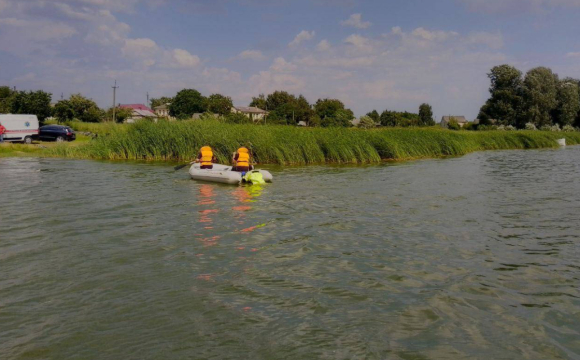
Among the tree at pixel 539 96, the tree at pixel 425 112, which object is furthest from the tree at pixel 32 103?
the tree at pixel 425 112

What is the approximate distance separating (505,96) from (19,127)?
2623 inches

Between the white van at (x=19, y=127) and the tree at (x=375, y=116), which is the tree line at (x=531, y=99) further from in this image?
the white van at (x=19, y=127)

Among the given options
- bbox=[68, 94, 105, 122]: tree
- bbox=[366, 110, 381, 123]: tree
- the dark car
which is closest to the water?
the dark car

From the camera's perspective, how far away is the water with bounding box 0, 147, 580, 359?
526 cm

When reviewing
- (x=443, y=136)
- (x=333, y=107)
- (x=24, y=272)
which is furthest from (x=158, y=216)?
(x=333, y=107)

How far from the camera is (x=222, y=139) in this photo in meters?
25.6

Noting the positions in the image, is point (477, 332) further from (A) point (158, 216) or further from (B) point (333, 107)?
(B) point (333, 107)

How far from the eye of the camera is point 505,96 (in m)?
72.8

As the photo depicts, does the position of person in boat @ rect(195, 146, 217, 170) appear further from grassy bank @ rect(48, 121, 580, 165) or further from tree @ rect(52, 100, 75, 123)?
tree @ rect(52, 100, 75, 123)

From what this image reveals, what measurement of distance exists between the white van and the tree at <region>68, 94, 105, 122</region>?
29.4 metres

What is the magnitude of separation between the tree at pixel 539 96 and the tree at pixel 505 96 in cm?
136

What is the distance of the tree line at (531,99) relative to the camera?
7081 centimetres

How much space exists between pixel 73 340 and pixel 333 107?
355ft

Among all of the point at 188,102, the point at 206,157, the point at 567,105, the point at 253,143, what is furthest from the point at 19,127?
the point at 567,105
